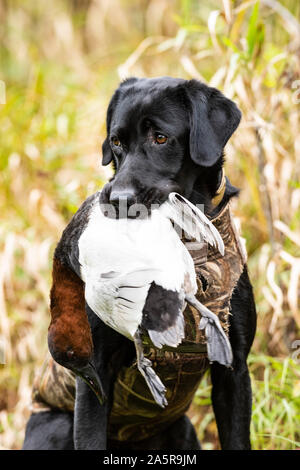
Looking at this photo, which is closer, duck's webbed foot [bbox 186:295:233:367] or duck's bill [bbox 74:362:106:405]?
duck's webbed foot [bbox 186:295:233:367]

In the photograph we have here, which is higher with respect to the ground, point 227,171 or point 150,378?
point 227,171

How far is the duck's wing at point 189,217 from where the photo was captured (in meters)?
2.07

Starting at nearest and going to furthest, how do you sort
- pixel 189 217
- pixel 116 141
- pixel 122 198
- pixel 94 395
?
pixel 189 217
pixel 122 198
pixel 94 395
pixel 116 141

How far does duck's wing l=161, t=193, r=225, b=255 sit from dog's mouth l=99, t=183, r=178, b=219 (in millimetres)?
67

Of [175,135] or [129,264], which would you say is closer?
[129,264]

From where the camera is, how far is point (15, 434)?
3957mm

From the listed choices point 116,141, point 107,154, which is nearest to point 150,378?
point 116,141

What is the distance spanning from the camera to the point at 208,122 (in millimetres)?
2641

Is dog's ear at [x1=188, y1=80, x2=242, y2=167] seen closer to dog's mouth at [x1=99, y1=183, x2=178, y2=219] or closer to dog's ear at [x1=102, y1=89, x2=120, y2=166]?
dog's mouth at [x1=99, y1=183, x2=178, y2=219]

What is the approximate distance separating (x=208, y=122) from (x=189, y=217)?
26.4 inches

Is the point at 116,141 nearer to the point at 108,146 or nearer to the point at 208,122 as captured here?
the point at 108,146

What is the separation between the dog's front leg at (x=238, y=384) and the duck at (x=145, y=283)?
769 mm

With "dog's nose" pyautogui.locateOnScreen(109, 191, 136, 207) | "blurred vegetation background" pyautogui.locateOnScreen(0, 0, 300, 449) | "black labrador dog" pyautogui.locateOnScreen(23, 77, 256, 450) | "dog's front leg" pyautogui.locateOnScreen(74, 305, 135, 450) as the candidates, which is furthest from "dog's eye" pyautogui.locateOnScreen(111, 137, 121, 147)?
"blurred vegetation background" pyautogui.locateOnScreen(0, 0, 300, 449)

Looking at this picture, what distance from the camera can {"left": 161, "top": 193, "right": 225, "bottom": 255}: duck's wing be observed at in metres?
2.07
